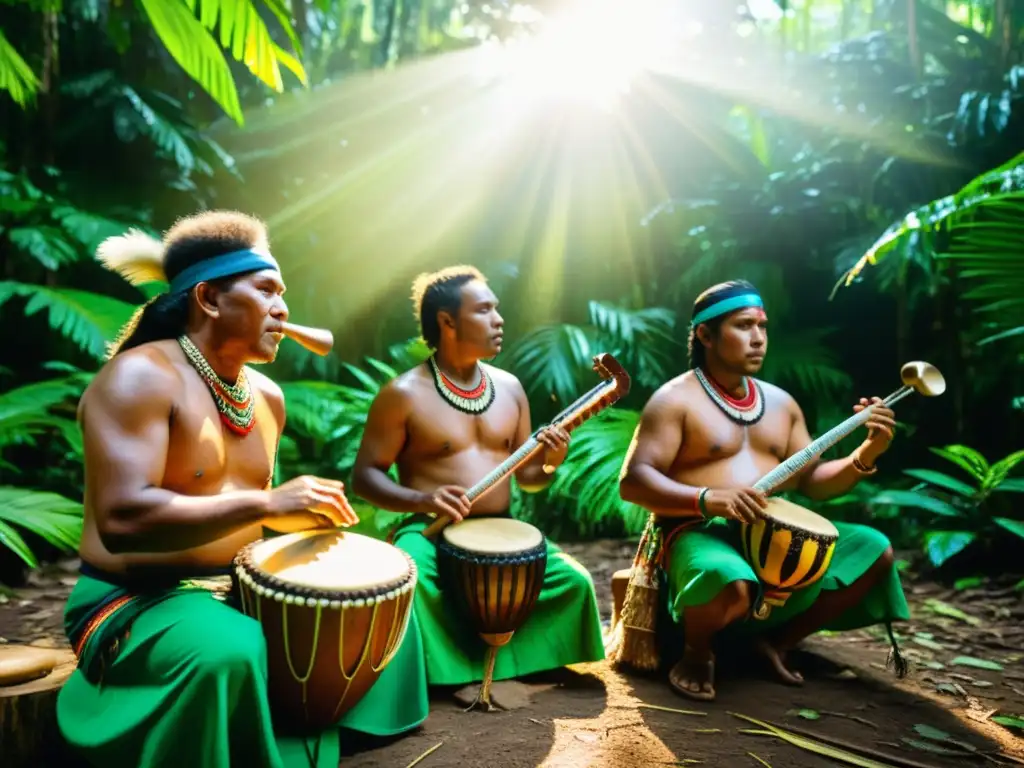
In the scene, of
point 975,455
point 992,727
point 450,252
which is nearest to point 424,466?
point 992,727

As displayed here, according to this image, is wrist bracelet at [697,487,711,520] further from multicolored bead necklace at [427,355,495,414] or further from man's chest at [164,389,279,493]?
man's chest at [164,389,279,493]

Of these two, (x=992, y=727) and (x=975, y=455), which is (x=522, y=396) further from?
(x=975, y=455)

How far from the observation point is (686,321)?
757 centimetres

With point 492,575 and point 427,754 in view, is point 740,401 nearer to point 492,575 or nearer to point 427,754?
point 492,575

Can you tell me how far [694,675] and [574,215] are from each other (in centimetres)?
608

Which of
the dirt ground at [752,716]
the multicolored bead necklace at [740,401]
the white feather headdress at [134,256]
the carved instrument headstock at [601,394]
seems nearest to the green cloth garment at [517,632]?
the dirt ground at [752,716]

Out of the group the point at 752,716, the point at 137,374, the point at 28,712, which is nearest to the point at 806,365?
the point at 752,716

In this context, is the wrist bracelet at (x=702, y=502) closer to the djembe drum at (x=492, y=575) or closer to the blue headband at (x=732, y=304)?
the djembe drum at (x=492, y=575)

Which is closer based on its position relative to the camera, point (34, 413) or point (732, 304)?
point (732, 304)

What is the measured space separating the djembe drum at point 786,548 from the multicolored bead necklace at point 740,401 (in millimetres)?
372

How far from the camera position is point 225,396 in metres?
2.38

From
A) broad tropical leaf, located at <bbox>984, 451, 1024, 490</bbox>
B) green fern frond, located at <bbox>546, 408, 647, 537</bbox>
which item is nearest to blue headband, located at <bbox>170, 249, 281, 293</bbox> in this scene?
green fern frond, located at <bbox>546, 408, 647, 537</bbox>

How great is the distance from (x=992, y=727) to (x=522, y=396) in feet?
7.16

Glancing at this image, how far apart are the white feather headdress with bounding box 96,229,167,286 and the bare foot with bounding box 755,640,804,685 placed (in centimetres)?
279
